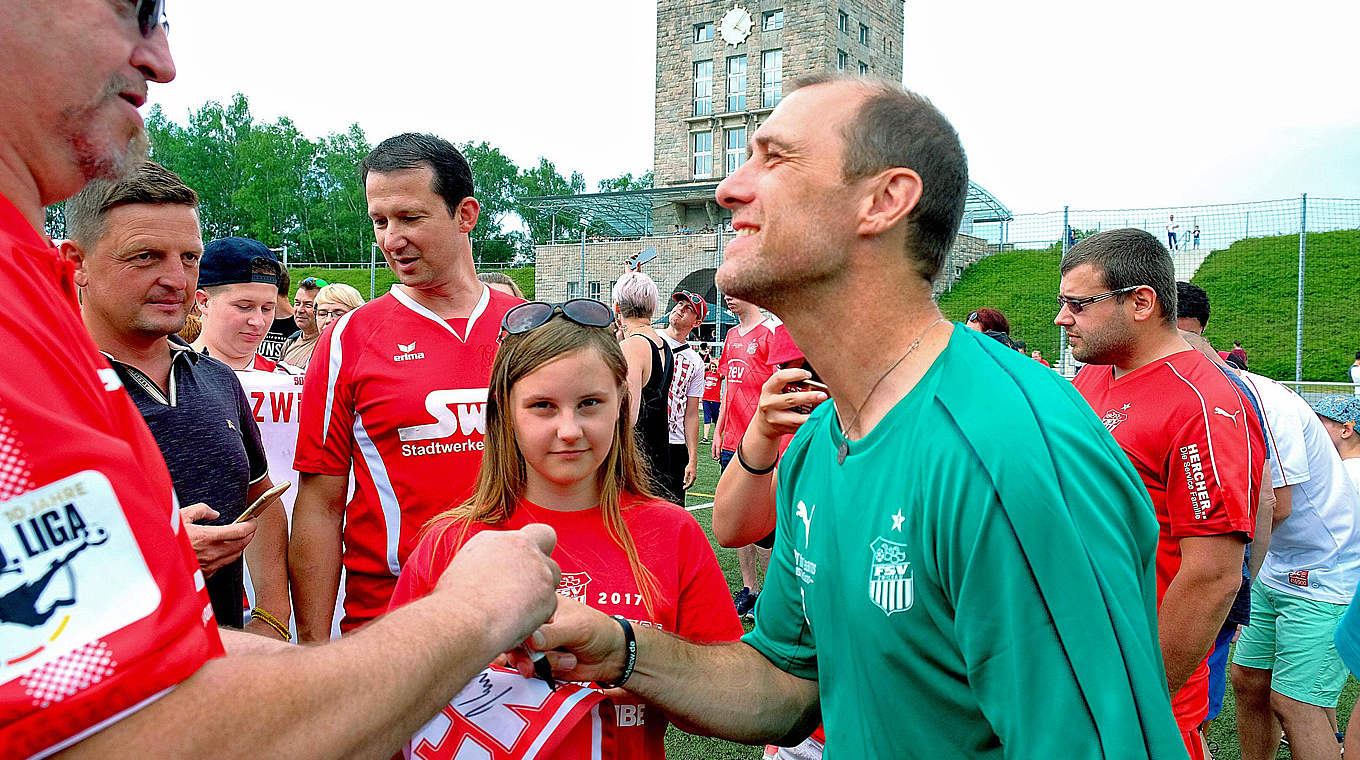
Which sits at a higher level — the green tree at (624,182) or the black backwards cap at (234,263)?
the green tree at (624,182)

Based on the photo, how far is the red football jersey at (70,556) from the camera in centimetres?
90

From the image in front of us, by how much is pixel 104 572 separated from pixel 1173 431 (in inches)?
138

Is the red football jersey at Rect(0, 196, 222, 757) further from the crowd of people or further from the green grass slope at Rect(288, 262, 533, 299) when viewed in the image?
the green grass slope at Rect(288, 262, 533, 299)

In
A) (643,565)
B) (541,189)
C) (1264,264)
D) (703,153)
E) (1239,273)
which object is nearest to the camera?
(643,565)

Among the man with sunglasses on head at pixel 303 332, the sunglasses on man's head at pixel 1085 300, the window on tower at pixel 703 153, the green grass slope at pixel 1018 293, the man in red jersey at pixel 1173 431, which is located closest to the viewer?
the man in red jersey at pixel 1173 431

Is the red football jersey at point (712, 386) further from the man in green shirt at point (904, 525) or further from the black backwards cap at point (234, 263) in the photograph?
the man in green shirt at point (904, 525)

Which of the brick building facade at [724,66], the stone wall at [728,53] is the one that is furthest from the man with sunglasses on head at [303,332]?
the stone wall at [728,53]

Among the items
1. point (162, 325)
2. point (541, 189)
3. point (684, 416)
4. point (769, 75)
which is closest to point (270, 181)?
point (541, 189)

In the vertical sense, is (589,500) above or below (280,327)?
below

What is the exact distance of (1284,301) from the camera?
24.1 meters

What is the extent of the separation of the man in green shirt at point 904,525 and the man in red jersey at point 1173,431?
6.05 ft

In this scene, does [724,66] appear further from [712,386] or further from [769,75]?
[712,386]

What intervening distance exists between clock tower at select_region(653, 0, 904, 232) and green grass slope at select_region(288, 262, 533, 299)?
8.70 meters

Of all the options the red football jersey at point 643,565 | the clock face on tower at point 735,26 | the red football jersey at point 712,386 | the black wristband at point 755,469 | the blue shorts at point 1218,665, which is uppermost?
the clock face on tower at point 735,26
